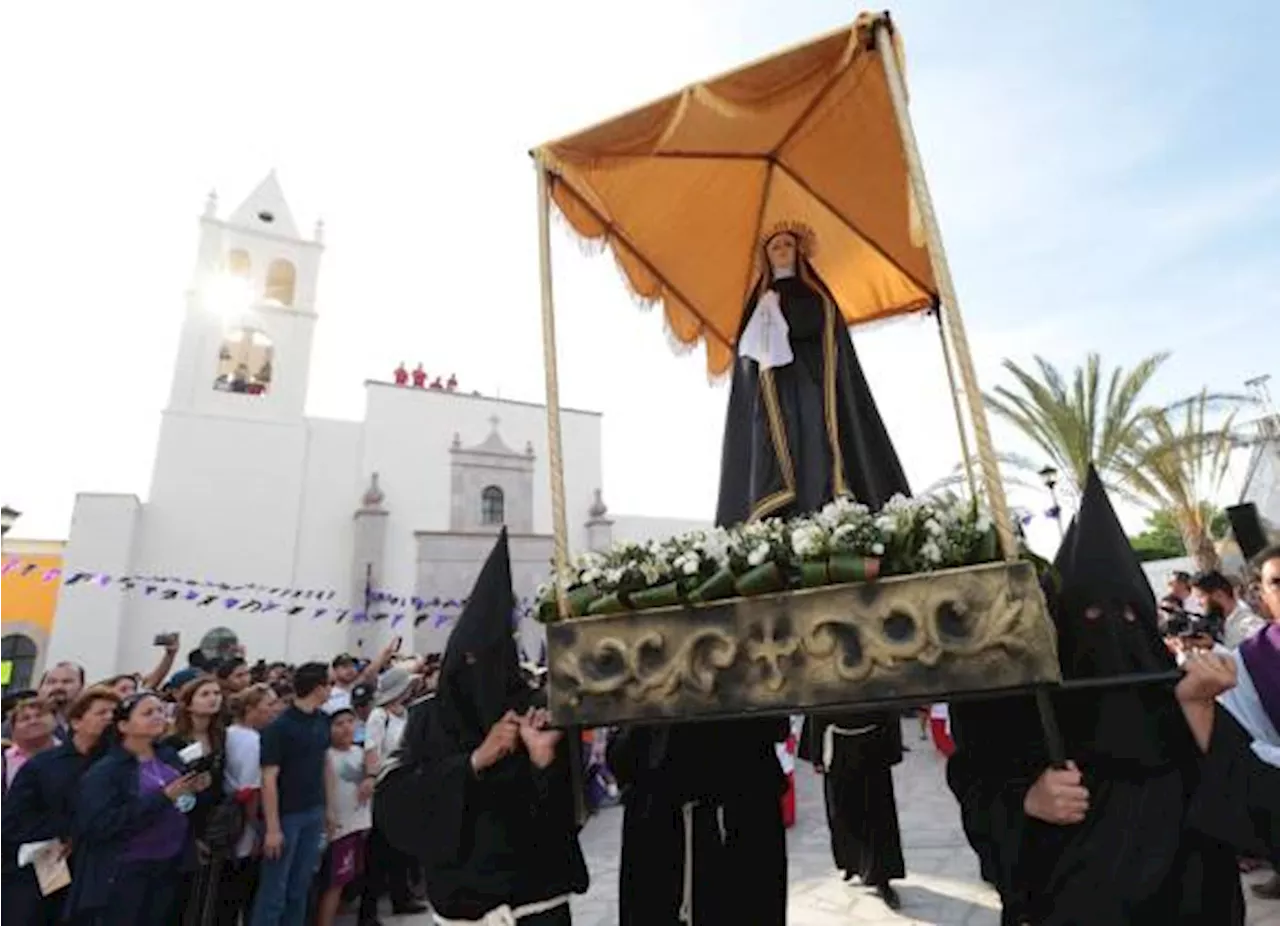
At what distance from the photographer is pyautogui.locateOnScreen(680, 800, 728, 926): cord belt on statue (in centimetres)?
328

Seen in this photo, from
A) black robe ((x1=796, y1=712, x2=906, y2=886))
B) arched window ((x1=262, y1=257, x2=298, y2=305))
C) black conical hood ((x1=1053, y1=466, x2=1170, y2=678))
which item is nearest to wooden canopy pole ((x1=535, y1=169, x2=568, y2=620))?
black conical hood ((x1=1053, y1=466, x2=1170, y2=678))

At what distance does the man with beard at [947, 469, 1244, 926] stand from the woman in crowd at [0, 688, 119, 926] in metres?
4.47

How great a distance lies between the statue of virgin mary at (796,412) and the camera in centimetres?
329

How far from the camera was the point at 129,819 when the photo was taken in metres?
3.97

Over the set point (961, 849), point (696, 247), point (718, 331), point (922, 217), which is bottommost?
point (961, 849)

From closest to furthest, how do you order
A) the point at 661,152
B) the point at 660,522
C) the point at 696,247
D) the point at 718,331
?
the point at 661,152
the point at 696,247
the point at 718,331
the point at 660,522

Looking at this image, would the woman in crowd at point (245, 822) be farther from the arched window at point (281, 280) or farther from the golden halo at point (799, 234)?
the arched window at point (281, 280)

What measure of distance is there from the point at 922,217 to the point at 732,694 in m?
1.68

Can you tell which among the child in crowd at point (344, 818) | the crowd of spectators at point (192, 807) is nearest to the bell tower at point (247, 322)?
the crowd of spectators at point (192, 807)

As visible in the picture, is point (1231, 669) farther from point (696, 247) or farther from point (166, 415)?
point (166, 415)

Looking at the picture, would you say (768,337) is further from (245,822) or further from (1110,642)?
(245,822)

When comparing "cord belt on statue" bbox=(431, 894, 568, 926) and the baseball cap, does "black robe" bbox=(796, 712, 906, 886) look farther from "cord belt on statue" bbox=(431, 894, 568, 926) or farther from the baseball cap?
the baseball cap

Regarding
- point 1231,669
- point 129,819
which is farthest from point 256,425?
point 1231,669

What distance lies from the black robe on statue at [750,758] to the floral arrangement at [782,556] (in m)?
0.83
